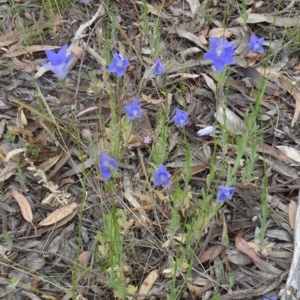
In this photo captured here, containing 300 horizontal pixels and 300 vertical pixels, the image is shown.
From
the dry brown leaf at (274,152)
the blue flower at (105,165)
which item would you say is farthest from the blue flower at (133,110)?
the dry brown leaf at (274,152)

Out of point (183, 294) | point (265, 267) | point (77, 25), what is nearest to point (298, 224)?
point (265, 267)

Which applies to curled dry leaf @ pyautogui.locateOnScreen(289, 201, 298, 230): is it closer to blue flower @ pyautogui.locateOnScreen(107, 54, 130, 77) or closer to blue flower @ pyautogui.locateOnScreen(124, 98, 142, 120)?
blue flower @ pyautogui.locateOnScreen(124, 98, 142, 120)

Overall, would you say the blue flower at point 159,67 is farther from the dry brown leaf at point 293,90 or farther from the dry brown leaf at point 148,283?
the dry brown leaf at point 148,283

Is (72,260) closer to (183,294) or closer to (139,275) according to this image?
(139,275)

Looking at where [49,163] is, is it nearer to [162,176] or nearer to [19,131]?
[19,131]

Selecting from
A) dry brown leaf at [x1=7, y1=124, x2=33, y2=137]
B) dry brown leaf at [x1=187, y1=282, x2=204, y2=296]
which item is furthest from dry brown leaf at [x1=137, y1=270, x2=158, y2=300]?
dry brown leaf at [x1=7, y1=124, x2=33, y2=137]

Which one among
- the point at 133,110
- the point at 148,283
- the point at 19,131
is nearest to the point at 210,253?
the point at 148,283

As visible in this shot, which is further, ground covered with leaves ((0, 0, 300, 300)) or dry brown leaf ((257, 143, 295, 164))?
dry brown leaf ((257, 143, 295, 164))
